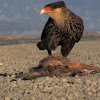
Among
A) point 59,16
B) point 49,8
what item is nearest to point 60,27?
point 59,16

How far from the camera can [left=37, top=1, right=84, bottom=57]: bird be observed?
546 cm

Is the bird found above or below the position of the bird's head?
below

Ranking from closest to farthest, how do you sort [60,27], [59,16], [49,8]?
[49,8]
[59,16]
[60,27]

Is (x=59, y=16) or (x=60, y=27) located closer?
(x=59, y=16)

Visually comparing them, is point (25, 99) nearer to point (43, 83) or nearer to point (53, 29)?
point (43, 83)

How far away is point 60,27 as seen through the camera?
5930 mm

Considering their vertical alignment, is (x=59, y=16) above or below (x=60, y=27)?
above

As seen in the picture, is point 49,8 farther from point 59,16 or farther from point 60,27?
point 60,27

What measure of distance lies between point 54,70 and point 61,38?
1187mm

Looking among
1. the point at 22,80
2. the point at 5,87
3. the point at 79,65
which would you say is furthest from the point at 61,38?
the point at 5,87

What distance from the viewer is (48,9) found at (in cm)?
530

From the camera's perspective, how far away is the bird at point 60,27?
17.9 feet

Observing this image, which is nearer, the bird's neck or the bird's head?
A: the bird's head

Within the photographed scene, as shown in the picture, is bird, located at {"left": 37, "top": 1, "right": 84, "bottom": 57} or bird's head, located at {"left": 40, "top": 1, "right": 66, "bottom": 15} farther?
bird, located at {"left": 37, "top": 1, "right": 84, "bottom": 57}
